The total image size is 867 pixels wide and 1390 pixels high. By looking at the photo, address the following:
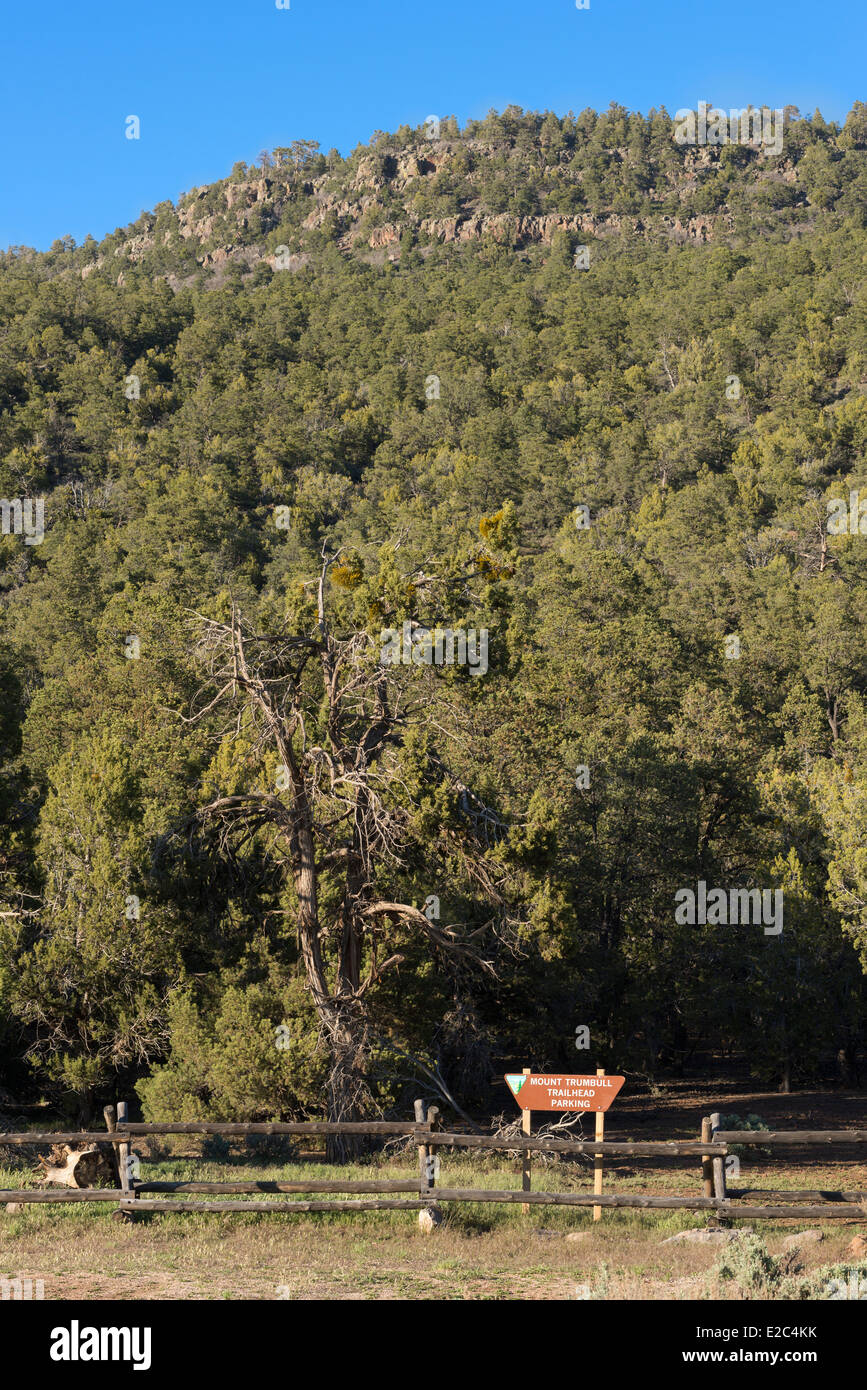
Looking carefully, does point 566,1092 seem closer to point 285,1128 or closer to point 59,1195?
point 285,1128

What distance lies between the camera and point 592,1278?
953 cm

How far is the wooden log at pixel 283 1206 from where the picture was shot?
37.0 ft

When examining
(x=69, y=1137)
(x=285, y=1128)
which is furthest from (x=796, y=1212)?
(x=69, y=1137)

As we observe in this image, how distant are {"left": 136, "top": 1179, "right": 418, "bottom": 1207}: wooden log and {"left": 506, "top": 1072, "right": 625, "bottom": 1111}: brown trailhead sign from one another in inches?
81.4

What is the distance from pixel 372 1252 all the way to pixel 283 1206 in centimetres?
117

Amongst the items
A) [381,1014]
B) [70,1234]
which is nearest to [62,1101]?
[381,1014]

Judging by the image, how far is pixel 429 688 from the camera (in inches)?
742

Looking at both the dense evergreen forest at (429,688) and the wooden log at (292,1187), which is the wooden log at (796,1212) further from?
the dense evergreen forest at (429,688)

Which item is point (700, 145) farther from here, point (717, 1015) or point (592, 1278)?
point (592, 1278)

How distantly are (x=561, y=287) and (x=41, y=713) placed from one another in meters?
91.0

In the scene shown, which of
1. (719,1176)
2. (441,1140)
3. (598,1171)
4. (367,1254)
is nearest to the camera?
(367,1254)
